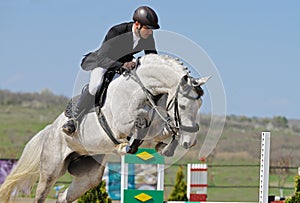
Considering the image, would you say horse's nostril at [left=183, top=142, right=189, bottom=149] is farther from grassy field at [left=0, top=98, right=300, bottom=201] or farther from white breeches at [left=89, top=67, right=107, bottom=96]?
grassy field at [left=0, top=98, right=300, bottom=201]

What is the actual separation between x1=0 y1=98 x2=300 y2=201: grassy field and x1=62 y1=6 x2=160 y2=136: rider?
8.70m

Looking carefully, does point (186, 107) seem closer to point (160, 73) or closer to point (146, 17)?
point (160, 73)

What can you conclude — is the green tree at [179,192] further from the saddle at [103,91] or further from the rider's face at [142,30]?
the rider's face at [142,30]

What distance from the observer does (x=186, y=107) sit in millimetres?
4020

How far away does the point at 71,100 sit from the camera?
15.7ft

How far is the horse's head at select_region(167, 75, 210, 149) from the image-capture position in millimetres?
4008

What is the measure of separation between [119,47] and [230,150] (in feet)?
57.2

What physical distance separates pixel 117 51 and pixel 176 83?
1.65 feet

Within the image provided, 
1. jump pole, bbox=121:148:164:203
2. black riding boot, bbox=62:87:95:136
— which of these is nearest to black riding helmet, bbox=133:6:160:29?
black riding boot, bbox=62:87:95:136

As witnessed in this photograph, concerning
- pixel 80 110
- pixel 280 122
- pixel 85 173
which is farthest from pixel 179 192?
pixel 280 122

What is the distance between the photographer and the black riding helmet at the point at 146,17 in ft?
13.7

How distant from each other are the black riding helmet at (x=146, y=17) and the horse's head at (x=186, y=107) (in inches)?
17.0

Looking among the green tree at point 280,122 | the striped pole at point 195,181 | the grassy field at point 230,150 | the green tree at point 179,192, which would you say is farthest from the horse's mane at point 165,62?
the green tree at point 280,122

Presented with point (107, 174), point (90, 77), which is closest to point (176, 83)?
point (90, 77)
